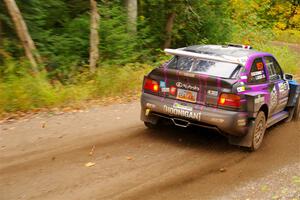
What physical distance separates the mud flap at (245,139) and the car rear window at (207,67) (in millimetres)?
916

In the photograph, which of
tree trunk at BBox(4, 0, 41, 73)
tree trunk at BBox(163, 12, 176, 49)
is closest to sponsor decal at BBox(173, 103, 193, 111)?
tree trunk at BBox(4, 0, 41, 73)

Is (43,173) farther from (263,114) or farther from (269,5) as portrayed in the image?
(269,5)

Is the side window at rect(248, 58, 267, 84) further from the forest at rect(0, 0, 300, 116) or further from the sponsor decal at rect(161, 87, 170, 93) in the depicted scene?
the forest at rect(0, 0, 300, 116)

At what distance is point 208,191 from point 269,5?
29791mm

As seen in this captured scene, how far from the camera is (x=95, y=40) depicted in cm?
1438

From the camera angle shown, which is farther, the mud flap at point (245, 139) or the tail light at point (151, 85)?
the tail light at point (151, 85)

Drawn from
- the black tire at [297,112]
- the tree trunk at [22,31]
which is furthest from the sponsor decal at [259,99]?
the tree trunk at [22,31]

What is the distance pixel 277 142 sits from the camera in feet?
26.3

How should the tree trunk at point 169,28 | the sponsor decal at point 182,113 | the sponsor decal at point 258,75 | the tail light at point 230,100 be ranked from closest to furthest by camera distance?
the tail light at point 230,100 < the sponsor decal at point 182,113 < the sponsor decal at point 258,75 < the tree trunk at point 169,28

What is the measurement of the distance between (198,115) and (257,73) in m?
1.52

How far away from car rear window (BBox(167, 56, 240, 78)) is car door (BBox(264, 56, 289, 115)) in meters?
1.20

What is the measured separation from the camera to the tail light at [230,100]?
6684 mm

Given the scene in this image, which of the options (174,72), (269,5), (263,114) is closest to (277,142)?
(263,114)

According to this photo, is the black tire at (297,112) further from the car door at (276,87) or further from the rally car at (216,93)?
the rally car at (216,93)
